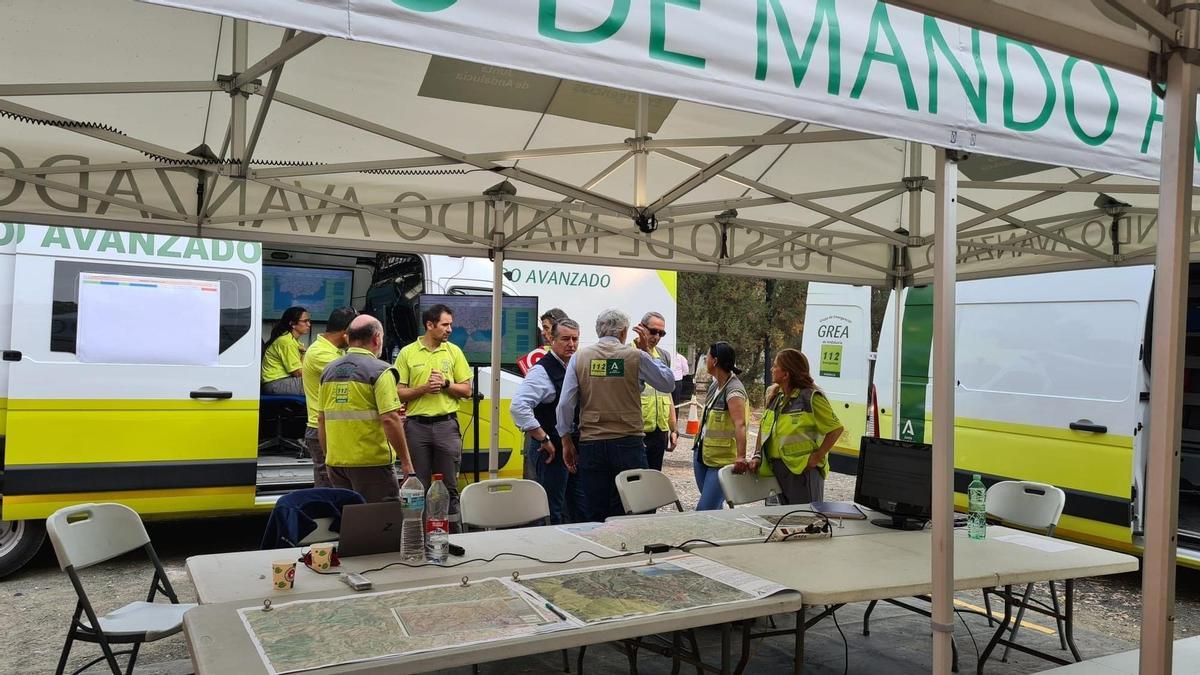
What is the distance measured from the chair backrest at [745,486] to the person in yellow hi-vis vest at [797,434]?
7 centimetres

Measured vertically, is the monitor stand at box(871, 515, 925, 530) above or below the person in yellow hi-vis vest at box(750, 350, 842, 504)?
below

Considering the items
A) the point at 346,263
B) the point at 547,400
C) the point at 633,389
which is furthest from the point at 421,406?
the point at 346,263

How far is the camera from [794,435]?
4.78m

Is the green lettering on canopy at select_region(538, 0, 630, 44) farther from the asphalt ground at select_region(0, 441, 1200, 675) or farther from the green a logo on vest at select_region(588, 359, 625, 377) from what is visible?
the green a logo on vest at select_region(588, 359, 625, 377)

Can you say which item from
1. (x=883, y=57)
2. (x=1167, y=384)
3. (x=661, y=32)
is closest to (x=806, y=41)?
(x=883, y=57)

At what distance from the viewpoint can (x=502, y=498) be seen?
4.11 metres

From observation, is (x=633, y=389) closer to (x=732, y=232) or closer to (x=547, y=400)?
(x=547, y=400)

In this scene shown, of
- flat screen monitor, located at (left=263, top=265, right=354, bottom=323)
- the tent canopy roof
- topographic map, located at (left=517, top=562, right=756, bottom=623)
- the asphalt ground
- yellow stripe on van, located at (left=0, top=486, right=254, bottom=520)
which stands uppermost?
the tent canopy roof

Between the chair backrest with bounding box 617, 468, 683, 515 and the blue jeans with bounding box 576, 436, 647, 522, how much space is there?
48cm

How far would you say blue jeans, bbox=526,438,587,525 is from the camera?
5.87m

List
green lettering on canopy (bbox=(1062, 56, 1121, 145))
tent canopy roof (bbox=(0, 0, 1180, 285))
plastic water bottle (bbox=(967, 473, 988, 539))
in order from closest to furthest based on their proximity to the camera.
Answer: green lettering on canopy (bbox=(1062, 56, 1121, 145))
tent canopy roof (bbox=(0, 0, 1180, 285))
plastic water bottle (bbox=(967, 473, 988, 539))

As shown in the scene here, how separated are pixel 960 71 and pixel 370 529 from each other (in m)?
2.35

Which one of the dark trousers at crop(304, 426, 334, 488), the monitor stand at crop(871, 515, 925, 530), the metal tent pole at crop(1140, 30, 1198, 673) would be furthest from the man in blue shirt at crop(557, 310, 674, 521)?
the metal tent pole at crop(1140, 30, 1198, 673)

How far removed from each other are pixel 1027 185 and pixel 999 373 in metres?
1.90
